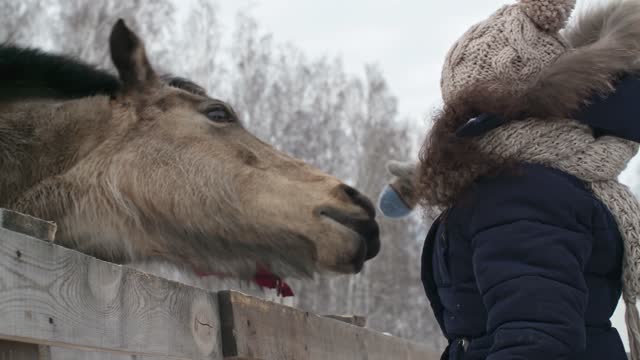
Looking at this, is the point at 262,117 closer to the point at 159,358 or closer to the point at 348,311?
the point at 348,311

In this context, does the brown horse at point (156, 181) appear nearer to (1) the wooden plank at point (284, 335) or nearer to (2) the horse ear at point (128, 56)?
Answer: (2) the horse ear at point (128, 56)

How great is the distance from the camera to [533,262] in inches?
72.1

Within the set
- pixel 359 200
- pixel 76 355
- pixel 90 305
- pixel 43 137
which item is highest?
pixel 43 137

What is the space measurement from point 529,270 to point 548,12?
30.9 inches

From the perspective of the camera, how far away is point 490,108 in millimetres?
2088

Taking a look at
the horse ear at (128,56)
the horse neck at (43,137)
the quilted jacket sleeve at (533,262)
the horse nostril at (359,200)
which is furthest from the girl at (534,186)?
the horse ear at (128,56)

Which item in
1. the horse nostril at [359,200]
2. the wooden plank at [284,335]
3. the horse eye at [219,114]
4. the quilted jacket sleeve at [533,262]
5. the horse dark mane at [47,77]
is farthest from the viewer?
the horse eye at [219,114]

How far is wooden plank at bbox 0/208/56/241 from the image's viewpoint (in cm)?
178

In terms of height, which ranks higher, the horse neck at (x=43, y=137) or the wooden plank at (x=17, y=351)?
the horse neck at (x=43, y=137)

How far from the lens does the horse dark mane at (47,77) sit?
3572 millimetres

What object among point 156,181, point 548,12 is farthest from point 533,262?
point 156,181

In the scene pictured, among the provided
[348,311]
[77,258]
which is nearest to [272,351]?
[77,258]

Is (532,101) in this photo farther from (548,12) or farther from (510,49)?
(548,12)

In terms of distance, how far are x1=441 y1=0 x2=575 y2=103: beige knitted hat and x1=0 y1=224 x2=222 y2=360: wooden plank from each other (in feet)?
3.21
